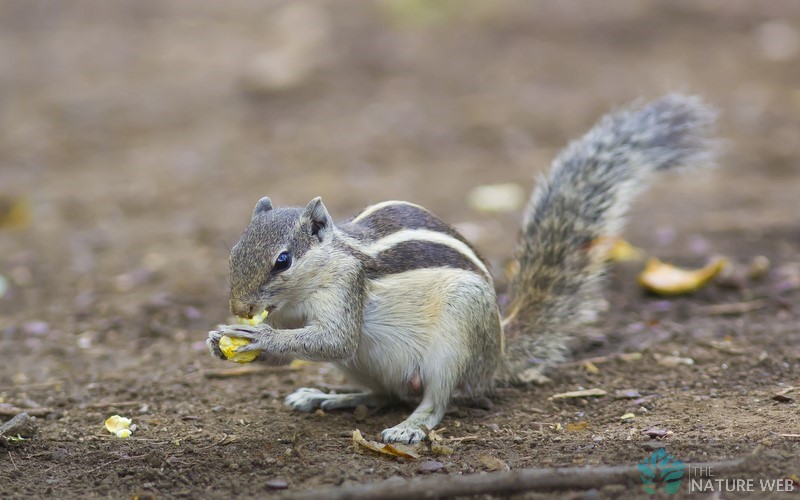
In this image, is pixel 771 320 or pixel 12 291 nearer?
pixel 771 320

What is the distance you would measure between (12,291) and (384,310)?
3493 mm

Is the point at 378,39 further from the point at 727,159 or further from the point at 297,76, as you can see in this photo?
the point at 727,159

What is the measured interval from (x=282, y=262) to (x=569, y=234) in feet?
5.50

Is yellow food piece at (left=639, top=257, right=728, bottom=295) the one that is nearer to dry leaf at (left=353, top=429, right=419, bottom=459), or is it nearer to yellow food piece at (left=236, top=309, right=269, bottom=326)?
dry leaf at (left=353, top=429, right=419, bottom=459)

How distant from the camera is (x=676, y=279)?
18.5ft

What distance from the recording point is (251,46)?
13.3m

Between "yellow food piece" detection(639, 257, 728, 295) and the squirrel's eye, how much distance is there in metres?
2.64

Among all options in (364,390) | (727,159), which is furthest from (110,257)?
(727,159)

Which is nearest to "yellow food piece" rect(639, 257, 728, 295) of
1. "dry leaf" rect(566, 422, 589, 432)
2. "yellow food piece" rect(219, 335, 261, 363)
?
"dry leaf" rect(566, 422, 589, 432)

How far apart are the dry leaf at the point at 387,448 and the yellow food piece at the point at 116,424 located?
A: 1100mm

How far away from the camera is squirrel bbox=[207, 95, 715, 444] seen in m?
3.89

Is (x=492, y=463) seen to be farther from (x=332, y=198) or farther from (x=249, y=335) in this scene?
(x=332, y=198)

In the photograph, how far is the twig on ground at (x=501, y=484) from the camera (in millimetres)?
3072
